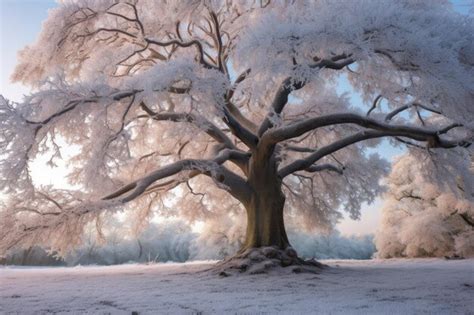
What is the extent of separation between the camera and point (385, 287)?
19.8 feet

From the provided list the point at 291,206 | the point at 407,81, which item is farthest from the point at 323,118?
the point at 291,206

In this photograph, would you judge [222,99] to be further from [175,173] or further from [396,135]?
[396,135]

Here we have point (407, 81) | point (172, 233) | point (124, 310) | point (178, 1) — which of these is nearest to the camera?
point (124, 310)

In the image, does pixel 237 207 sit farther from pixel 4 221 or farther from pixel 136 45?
pixel 4 221

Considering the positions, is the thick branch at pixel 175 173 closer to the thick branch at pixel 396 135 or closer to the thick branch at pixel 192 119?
the thick branch at pixel 192 119

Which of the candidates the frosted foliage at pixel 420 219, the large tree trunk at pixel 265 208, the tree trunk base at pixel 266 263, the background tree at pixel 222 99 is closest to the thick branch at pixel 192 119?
the background tree at pixel 222 99

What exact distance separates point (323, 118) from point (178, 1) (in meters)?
3.81

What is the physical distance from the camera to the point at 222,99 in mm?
7551

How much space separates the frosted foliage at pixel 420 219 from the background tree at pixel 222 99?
343 cm

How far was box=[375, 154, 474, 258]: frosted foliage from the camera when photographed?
47.1 ft

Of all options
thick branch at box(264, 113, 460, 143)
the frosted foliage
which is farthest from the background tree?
the frosted foliage

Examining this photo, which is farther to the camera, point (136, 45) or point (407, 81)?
point (136, 45)

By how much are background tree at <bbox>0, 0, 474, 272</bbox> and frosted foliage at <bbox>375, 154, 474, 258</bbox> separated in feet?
11.2

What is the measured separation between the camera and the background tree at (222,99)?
6133mm
